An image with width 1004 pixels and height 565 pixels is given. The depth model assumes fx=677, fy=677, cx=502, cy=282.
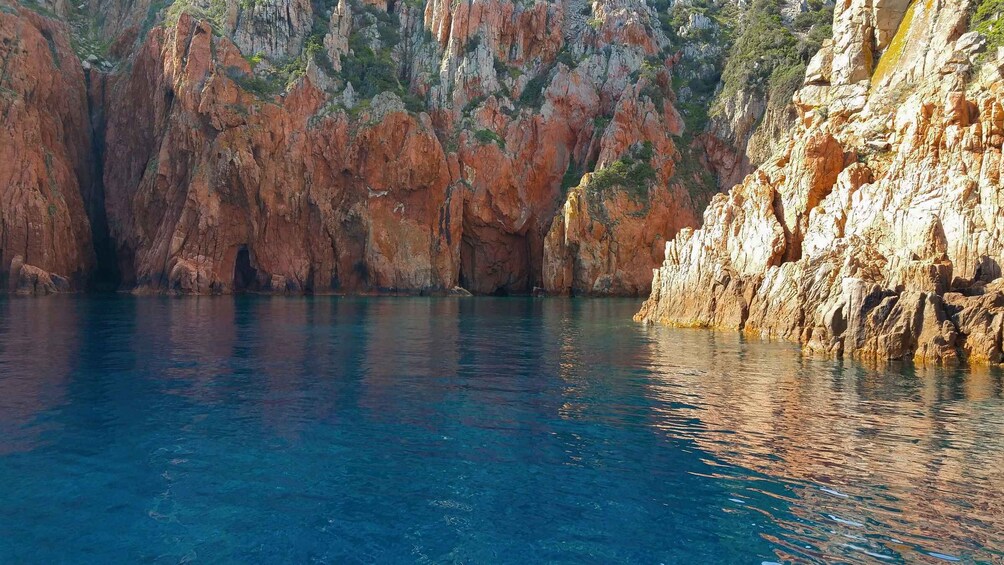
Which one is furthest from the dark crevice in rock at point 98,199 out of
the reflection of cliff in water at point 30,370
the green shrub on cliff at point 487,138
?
the green shrub on cliff at point 487,138

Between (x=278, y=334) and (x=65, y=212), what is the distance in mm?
64392

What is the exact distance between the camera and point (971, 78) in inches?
1515

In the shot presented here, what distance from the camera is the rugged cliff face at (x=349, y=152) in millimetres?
90750

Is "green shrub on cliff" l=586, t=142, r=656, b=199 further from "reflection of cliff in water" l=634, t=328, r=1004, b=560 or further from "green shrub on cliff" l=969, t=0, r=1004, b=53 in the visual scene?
"reflection of cliff in water" l=634, t=328, r=1004, b=560

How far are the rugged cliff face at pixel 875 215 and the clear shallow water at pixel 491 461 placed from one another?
4666 millimetres

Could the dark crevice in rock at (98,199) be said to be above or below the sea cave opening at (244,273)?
above

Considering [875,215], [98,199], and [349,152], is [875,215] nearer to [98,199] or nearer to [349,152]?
[349,152]

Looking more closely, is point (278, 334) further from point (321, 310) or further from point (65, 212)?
point (65, 212)

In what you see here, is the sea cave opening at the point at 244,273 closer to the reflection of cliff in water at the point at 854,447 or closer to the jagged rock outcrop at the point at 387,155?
the jagged rock outcrop at the point at 387,155

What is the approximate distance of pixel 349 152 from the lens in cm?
9675

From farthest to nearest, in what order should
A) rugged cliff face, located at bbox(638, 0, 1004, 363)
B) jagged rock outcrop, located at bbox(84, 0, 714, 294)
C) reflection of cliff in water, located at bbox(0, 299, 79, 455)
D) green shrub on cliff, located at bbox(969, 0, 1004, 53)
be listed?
jagged rock outcrop, located at bbox(84, 0, 714, 294) < green shrub on cliff, located at bbox(969, 0, 1004, 53) < rugged cliff face, located at bbox(638, 0, 1004, 363) < reflection of cliff in water, located at bbox(0, 299, 79, 455)

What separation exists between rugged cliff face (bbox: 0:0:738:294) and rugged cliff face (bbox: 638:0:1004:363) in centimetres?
4529

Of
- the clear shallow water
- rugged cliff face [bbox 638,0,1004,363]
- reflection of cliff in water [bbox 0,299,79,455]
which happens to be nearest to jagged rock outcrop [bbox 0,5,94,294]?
reflection of cliff in water [bbox 0,299,79,455]

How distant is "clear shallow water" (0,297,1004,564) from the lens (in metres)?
10.3
